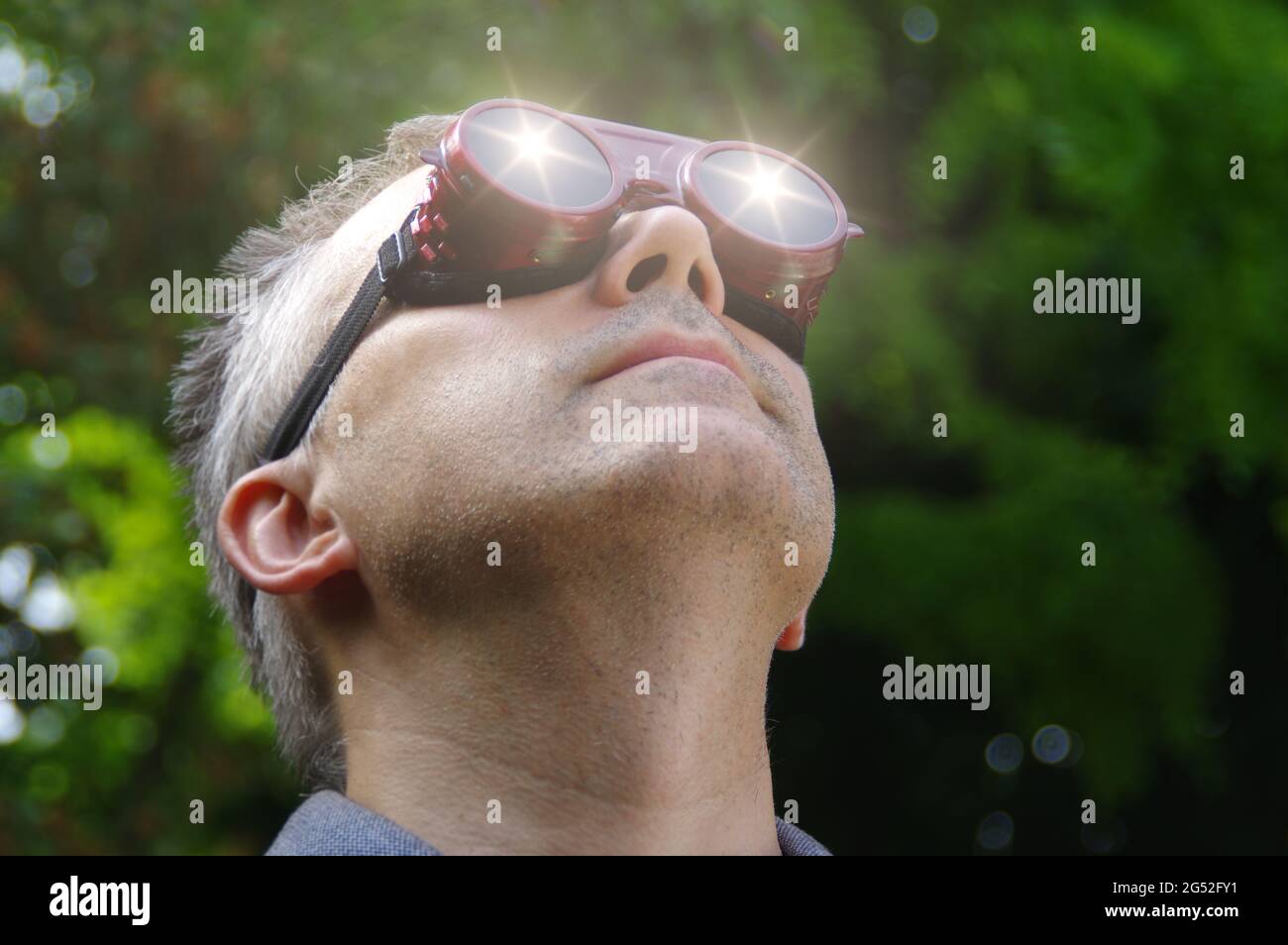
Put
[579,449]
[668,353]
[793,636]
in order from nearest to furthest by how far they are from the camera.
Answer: [579,449] < [668,353] < [793,636]

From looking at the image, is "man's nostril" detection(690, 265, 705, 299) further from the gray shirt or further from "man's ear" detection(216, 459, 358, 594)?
the gray shirt

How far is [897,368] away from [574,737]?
3851mm

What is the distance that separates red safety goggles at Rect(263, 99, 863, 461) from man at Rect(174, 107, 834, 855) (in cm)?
5

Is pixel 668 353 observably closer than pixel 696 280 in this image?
Yes

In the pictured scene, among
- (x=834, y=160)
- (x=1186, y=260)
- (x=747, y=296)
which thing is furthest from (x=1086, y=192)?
(x=747, y=296)

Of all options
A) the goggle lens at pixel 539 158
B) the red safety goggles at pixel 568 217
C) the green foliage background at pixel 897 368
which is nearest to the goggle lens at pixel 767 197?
the red safety goggles at pixel 568 217

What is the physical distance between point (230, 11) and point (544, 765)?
300 centimetres

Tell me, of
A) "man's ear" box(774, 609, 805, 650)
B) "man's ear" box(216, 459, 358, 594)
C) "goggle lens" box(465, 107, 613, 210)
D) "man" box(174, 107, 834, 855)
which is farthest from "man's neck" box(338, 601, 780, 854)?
"goggle lens" box(465, 107, 613, 210)

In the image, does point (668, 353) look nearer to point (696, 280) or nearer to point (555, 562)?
point (696, 280)

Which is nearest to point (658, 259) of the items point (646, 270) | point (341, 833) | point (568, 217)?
point (646, 270)

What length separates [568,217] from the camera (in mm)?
2146

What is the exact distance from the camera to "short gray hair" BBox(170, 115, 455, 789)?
2.42m

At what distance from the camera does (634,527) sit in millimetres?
1958

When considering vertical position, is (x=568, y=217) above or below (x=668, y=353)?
above
